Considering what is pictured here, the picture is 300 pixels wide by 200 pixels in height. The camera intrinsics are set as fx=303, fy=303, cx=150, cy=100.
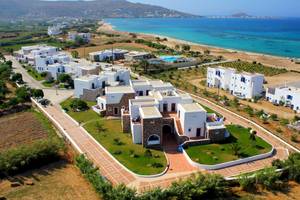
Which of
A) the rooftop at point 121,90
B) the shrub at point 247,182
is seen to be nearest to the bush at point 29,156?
the rooftop at point 121,90

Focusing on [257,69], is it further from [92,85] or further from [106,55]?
[92,85]

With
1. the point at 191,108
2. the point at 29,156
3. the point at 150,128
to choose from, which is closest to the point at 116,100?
the point at 150,128

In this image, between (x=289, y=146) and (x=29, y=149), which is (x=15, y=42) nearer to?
(x=29, y=149)

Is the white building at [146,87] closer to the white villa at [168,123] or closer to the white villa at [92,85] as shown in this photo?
the white villa at [168,123]

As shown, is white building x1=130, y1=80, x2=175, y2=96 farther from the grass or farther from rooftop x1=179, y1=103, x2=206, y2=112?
rooftop x1=179, y1=103, x2=206, y2=112

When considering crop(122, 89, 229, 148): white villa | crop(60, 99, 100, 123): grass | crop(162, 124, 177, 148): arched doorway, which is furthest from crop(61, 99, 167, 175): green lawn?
crop(162, 124, 177, 148): arched doorway

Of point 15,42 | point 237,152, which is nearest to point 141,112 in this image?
point 237,152
